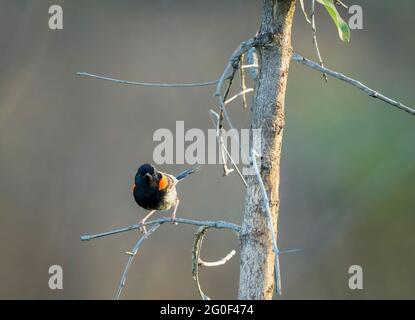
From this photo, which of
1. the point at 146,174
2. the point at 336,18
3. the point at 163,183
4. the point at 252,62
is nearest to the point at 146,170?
the point at 146,174

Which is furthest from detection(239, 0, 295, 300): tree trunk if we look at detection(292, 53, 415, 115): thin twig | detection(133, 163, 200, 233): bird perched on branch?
detection(133, 163, 200, 233): bird perched on branch

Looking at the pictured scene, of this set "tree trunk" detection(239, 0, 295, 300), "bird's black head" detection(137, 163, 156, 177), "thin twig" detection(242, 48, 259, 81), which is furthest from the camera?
"bird's black head" detection(137, 163, 156, 177)

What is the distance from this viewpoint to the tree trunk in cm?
151

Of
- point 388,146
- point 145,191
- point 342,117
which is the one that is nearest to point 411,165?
point 388,146

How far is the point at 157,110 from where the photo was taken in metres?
4.17

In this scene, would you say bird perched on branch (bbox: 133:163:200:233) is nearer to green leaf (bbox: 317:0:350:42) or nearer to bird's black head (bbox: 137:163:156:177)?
bird's black head (bbox: 137:163:156:177)

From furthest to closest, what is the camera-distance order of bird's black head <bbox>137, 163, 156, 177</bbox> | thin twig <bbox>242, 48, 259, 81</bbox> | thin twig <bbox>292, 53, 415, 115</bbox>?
bird's black head <bbox>137, 163, 156, 177</bbox> → thin twig <bbox>242, 48, 259, 81</bbox> → thin twig <bbox>292, 53, 415, 115</bbox>

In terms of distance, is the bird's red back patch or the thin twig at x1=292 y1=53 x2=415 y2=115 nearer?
the thin twig at x1=292 y1=53 x2=415 y2=115

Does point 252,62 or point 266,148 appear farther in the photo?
point 252,62

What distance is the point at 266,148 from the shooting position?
1529 millimetres

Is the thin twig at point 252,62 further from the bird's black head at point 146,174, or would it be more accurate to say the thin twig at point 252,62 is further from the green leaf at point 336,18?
the bird's black head at point 146,174

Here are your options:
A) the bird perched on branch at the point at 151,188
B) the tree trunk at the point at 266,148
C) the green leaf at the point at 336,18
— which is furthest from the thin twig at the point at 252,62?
the bird perched on branch at the point at 151,188

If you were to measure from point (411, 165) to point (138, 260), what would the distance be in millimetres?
2080

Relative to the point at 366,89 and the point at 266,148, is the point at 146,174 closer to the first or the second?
the point at 266,148
